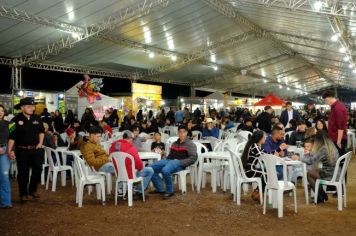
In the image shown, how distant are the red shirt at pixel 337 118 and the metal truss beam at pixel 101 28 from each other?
21.3ft

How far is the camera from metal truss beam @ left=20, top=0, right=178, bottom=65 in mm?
10794

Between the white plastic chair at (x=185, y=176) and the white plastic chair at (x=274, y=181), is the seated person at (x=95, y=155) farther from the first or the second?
the white plastic chair at (x=274, y=181)

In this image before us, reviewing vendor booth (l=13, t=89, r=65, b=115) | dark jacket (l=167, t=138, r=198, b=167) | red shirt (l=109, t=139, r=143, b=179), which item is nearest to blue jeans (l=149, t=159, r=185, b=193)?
dark jacket (l=167, t=138, r=198, b=167)

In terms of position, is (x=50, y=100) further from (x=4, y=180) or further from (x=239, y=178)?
(x=239, y=178)

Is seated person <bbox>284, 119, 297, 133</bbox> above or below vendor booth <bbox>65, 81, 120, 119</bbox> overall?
below

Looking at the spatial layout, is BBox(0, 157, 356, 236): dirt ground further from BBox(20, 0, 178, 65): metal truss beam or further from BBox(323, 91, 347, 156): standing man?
BBox(20, 0, 178, 65): metal truss beam

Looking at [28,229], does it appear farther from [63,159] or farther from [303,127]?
[303,127]

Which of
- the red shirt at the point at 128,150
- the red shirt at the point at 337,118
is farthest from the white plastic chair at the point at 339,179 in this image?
the red shirt at the point at 128,150

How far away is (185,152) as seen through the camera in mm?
6020

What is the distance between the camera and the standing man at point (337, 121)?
17.4 feet

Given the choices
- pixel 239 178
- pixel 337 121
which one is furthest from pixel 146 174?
pixel 337 121

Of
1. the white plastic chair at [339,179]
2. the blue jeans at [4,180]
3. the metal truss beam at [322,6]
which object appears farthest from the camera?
the metal truss beam at [322,6]

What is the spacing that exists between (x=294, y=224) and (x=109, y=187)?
2.96 meters

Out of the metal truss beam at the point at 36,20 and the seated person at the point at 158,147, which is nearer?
the seated person at the point at 158,147
